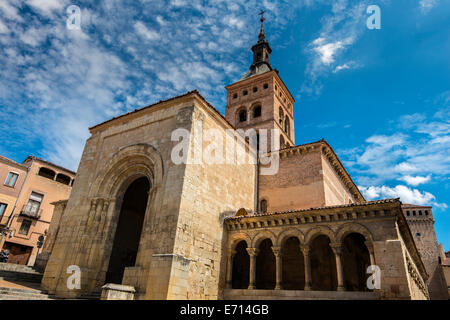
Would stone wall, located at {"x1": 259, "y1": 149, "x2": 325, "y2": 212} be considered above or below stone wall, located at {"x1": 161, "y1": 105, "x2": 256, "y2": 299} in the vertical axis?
above

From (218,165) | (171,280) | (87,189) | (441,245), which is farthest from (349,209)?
(441,245)

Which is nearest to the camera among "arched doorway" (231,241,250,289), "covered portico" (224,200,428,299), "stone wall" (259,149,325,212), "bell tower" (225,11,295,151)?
"covered portico" (224,200,428,299)

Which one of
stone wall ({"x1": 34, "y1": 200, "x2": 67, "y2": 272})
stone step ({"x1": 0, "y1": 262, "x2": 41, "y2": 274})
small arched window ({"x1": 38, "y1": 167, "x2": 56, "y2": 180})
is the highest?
→ small arched window ({"x1": 38, "y1": 167, "x2": 56, "y2": 180})

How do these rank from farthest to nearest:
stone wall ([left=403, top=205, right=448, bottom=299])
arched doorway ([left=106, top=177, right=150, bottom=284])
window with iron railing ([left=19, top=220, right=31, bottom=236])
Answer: stone wall ([left=403, top=205, right=448, bottom=299]) < window with iron railing ([left=19, top=220, right=31, bottom=236]) < arched doorway ([left=106, top=177, right=150, bottom=284])

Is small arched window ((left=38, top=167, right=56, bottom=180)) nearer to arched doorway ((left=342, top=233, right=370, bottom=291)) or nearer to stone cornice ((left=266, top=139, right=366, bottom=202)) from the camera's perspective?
stone cornice ((left=266, top=139, right=366, bottom=202))

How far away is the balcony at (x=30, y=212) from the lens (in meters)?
24.5

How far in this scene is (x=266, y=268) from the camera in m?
14.5

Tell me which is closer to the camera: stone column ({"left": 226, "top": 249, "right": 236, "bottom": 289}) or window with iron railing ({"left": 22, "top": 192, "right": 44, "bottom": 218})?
stone column ({"left": 226, "top": 249, "right": 236, "bottom": 289})

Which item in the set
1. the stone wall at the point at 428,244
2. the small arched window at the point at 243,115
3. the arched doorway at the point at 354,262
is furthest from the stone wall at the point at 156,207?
the stone wall at the point at 428,244

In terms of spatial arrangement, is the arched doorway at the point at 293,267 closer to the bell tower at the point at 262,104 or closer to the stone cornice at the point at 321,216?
the stone cornice at the point at 321,216

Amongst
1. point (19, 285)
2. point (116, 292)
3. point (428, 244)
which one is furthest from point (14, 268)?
point (428, 244)

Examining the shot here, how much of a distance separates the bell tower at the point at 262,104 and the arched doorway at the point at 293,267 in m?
9.58

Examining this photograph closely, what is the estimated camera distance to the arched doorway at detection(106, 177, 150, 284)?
14060 mm

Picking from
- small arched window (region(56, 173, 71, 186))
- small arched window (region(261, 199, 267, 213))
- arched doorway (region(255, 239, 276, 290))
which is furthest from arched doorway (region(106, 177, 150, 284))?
small arched window (region(56, 173, 71, 186))
